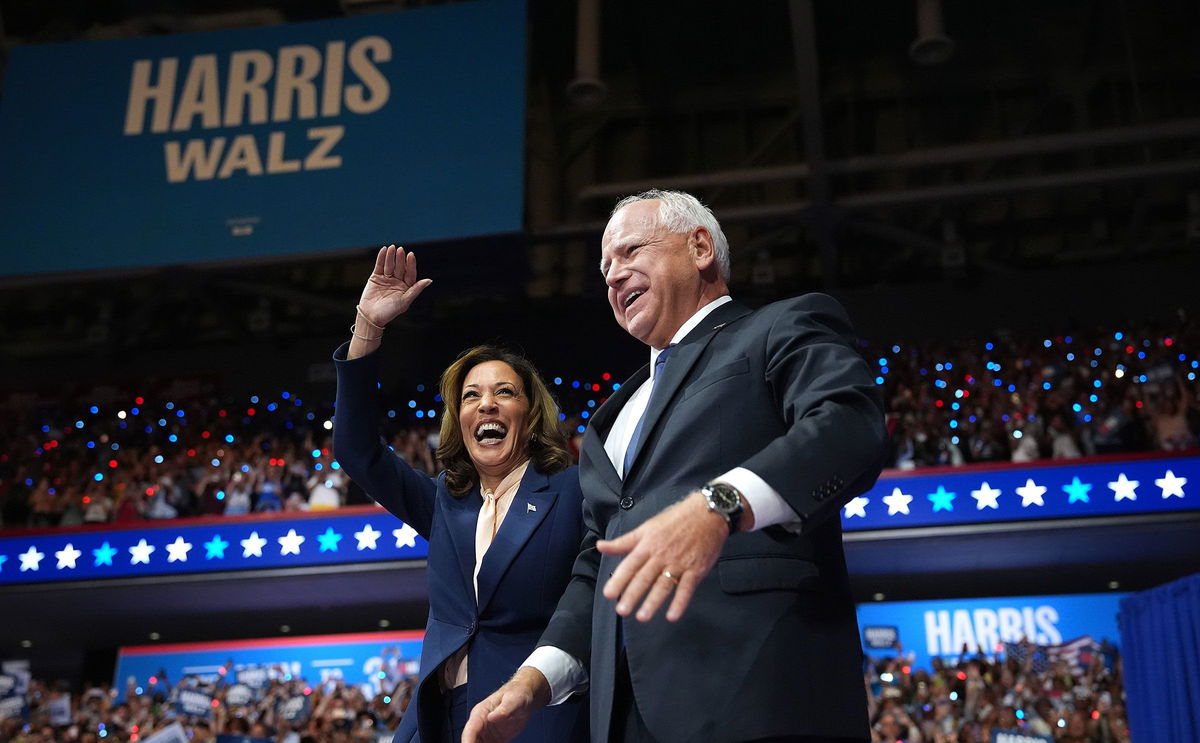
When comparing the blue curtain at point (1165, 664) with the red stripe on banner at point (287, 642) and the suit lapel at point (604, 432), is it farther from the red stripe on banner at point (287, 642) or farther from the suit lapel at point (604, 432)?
the suit lapel at point (604, 432)

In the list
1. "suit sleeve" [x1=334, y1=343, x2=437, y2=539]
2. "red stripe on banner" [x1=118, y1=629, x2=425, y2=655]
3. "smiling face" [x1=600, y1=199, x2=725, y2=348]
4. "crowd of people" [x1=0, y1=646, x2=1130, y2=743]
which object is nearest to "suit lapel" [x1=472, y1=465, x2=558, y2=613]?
"suit sleeve" [x1=334, y1=343, x2=437, y2=539]

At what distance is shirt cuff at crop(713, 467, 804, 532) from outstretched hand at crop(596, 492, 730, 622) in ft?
0.16

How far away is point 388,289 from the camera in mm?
2268

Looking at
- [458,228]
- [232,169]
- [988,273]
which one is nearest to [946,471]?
[458,228]

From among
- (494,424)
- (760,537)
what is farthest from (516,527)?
(760,537)

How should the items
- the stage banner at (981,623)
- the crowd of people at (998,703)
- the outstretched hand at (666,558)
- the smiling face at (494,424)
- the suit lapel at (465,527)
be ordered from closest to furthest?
the outstretched hand at (666,558)
the suit lapel at (465,527)
the smiling face at (494,424)
the crowd of people at (998,703)
the stage banner at (981,623)

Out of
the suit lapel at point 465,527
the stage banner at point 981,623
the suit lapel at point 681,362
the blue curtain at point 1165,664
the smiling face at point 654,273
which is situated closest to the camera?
the suit lapel at point 681,362

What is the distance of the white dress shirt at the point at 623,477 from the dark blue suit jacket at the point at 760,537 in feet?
0.05

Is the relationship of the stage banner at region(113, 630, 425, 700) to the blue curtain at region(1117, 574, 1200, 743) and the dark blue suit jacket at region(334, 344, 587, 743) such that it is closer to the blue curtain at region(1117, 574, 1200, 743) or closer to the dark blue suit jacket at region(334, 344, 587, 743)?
the blue curtain at region(1117, 574, 1200, 743)

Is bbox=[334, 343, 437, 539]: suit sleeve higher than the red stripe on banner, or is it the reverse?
the red stripe on banner

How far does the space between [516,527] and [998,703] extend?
265 inches

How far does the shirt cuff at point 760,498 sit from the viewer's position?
127 centimetres

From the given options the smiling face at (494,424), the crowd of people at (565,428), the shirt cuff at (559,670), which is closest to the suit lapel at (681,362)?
the shirt cuff at (559,670)

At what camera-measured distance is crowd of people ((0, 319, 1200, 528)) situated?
9.16m
